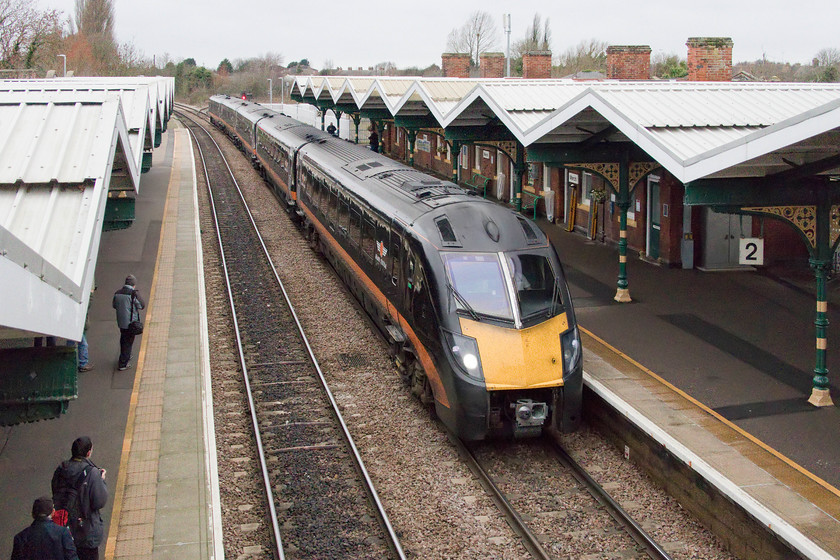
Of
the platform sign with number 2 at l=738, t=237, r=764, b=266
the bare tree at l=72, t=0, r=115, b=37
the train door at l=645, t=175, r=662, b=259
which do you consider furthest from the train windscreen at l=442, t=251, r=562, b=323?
the bare tree at l=72, t=0, r=115, b=37

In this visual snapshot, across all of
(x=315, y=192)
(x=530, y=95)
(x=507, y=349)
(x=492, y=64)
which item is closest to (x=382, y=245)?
(x=507, y=349)

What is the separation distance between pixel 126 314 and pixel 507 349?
6026mm

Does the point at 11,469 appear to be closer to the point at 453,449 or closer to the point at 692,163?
the point at 453,449

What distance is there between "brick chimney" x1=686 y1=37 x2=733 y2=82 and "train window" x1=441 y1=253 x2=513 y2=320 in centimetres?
1555

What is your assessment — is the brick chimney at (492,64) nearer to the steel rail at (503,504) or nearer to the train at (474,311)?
the train at (474,311)

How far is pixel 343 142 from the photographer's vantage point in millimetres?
23547

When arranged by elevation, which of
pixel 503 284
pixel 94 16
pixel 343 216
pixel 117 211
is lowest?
pixel 503 284

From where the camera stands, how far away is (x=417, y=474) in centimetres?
980

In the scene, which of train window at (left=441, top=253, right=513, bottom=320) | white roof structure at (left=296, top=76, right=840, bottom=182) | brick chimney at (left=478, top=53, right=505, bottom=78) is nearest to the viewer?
white roof structure at (left=296, top=76, right=840, bottom=182)

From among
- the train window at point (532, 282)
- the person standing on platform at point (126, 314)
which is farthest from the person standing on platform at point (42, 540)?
the person standing on platform at point (126, 314)

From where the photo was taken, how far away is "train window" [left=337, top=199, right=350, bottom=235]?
53.2ft

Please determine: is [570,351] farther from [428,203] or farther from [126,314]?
[126,314]

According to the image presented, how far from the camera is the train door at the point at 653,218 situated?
62.5 ft

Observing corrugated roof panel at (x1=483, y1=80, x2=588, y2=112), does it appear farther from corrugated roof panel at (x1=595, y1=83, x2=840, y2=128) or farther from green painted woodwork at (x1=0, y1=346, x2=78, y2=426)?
green painted woodwork at (x1=0, y1=346, x2=78, y2=426)
